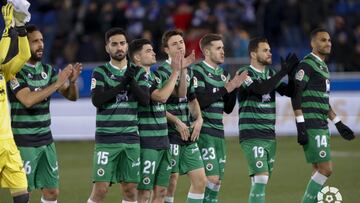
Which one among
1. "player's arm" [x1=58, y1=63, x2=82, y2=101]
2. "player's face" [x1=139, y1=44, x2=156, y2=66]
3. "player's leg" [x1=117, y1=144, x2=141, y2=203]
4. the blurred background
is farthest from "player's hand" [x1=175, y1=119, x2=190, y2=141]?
the blurred background

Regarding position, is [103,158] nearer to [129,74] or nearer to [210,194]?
[129,74]

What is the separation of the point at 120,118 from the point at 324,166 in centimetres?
308

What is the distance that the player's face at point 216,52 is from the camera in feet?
41.4

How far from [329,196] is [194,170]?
271 cm

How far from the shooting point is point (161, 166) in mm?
11812

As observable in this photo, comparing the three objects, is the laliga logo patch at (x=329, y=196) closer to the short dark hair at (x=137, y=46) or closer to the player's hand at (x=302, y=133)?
the player's hand at (x=302, y=133)

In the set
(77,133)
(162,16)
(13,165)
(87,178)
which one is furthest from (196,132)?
(162,16)

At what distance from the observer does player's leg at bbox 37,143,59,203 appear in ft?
38.1

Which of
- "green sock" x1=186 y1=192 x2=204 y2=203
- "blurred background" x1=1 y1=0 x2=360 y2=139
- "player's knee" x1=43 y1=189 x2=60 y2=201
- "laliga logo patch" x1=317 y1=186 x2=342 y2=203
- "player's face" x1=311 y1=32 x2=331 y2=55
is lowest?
"laliga logo patch" x1=317 y1=186 x2=342 y2=203

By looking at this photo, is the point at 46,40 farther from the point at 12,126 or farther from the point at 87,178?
the point at 12,126

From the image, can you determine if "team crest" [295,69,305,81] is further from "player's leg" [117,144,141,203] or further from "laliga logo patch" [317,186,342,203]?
"player's leg" [117,144,141,203]

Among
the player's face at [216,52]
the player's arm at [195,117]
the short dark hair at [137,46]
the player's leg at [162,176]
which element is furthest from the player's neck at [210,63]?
the player's leg at [162,176]

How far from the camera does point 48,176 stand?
38.1ft

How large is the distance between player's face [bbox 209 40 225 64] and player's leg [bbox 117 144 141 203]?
1890mm
